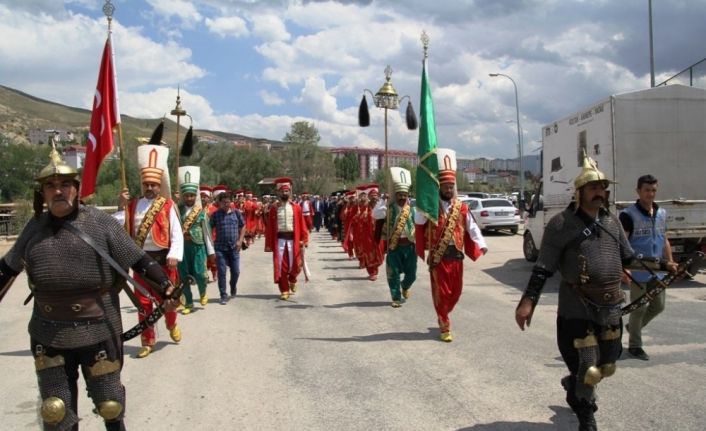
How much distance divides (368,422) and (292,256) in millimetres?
6047

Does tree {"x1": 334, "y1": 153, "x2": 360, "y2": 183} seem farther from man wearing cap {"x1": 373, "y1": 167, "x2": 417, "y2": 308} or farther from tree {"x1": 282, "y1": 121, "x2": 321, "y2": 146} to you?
man wearing cap {"x1": 373, "y1": 167, "x2": 417, "y2": 308}

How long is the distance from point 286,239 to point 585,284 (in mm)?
6922

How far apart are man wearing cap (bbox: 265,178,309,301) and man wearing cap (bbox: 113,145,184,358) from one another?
3.46 meters

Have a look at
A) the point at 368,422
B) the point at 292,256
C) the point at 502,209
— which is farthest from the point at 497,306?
the point at 502,209

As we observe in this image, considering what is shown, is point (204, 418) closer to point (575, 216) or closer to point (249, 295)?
point (575, 216)

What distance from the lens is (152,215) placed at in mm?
6621

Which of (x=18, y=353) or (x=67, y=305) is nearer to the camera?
(x=67, y=305)

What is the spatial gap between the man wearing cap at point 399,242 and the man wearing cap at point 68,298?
239 inches

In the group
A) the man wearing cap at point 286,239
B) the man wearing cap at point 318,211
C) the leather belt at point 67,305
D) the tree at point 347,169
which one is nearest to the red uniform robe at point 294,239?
the man wearing cap at point 286,239

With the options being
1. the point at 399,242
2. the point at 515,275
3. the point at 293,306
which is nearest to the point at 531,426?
the point at 399,242

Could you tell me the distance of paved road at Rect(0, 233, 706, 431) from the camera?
453cm

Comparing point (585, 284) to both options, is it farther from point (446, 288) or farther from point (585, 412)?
point (446, 288)

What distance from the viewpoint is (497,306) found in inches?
365

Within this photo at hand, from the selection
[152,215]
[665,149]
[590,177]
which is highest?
[665,149]
